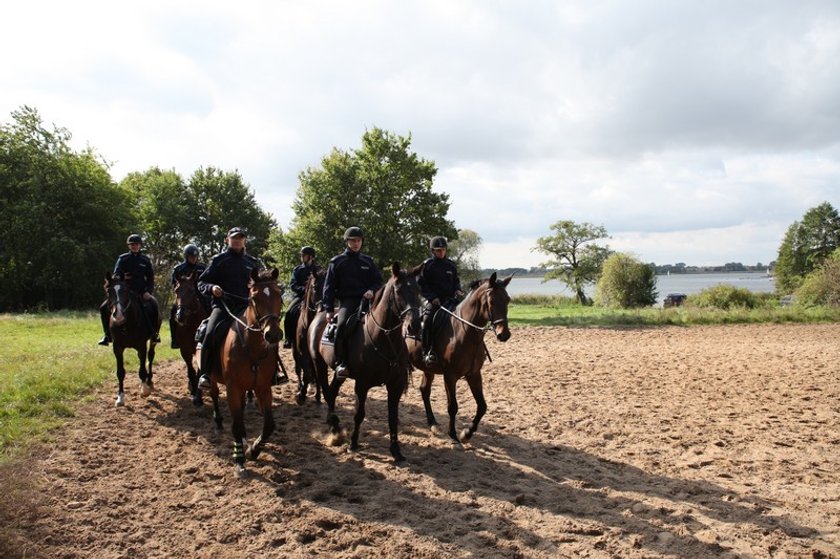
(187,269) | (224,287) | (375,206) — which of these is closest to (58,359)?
(187,269)

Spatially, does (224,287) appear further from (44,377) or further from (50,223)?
(50,223)

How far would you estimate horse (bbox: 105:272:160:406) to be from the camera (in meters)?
9.52

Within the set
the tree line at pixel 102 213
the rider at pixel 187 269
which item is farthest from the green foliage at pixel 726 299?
the rider at pixel 187 269

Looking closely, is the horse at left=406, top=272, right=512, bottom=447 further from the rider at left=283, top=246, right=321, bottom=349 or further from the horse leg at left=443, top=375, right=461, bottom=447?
the rider at left=283, top=246, right=321, bottom=349

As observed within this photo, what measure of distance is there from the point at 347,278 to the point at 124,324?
4693 millimetres

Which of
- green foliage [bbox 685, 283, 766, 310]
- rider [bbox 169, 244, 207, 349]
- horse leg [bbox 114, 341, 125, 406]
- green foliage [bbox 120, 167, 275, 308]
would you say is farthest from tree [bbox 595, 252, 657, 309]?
horse leg [bbox 114, 341, 125, 406]

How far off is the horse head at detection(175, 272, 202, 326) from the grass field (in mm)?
2324

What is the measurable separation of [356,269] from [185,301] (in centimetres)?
351

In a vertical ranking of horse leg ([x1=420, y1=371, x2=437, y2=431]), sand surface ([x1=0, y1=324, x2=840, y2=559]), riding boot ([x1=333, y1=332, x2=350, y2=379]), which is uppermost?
riding boot ([x1=333, y1=332, x2=350, y2=379])

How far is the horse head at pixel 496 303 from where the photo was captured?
292 inches

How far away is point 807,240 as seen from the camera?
58719 mm

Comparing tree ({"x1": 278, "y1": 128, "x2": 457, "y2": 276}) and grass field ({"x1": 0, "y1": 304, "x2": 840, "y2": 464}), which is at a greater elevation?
tree ({"x1": 278, "y1": 128, "x2": 457, "y2": 276})

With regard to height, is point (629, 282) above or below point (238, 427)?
above

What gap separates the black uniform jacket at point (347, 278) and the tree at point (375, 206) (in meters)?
21.1
